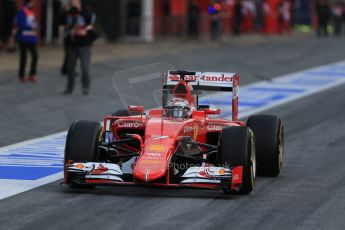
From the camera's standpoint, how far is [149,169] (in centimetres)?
1080

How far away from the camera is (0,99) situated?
2155 centimetres

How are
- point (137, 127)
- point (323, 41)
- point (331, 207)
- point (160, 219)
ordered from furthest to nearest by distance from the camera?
1. point (323, 41)
2. point (137, 127)
3. point (331, 207)
4. point (160, 219)

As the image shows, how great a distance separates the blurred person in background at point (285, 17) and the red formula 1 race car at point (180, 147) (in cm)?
3853

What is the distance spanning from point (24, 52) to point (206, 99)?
4278 millimetres

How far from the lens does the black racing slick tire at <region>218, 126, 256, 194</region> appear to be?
11047 millimetres

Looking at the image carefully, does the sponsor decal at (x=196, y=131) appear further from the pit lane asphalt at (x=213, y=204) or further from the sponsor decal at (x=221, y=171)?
the sponsor decal at (x=221, y=171)

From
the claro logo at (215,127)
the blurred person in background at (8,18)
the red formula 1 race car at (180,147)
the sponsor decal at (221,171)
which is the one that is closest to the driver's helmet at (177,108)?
the red formula 1 race car at (180,147)

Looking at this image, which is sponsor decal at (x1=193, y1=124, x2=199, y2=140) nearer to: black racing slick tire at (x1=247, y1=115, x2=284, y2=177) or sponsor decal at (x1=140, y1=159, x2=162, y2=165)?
black racing slick tire at (x1=247, y1=115, x2=284, y2=177)

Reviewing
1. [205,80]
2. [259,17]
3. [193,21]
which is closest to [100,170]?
[205,80]

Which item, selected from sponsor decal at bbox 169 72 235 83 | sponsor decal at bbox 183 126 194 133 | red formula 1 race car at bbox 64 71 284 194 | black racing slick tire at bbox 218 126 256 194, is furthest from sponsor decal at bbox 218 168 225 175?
sponsor decal at bbox 169 72 235 83

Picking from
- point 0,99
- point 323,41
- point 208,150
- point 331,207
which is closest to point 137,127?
point 208,150

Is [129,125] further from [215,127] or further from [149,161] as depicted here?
[149,161]

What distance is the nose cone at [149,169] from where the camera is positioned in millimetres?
10727

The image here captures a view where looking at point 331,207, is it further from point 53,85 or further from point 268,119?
point 53,85
